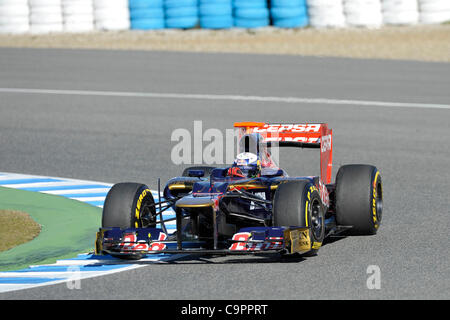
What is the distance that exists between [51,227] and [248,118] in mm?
7819

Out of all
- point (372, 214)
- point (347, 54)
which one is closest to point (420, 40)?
point (347, 54)

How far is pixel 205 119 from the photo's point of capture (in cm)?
1783

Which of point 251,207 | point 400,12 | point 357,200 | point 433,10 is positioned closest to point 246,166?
point 251,207

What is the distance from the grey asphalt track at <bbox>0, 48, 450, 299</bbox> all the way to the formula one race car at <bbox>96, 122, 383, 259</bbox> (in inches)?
8.8

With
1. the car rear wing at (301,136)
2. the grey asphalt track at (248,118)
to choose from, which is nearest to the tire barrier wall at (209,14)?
the grey asphalt track at (248,118)

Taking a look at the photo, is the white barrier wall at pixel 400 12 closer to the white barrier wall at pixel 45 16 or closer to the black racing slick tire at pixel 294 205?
the white barrier wall at pixel 45 16

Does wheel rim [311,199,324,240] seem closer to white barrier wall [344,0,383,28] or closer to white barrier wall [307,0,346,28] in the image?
white barrier wall [344,0,383,28]

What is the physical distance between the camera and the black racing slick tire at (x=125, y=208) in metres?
8.95

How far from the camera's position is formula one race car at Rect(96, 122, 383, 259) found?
850cm

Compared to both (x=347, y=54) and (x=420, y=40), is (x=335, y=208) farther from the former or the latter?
(x=420, y=40)

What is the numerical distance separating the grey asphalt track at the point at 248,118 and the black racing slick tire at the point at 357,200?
193mm

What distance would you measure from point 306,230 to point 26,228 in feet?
11.0

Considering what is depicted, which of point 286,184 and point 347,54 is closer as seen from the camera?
point 286,184
